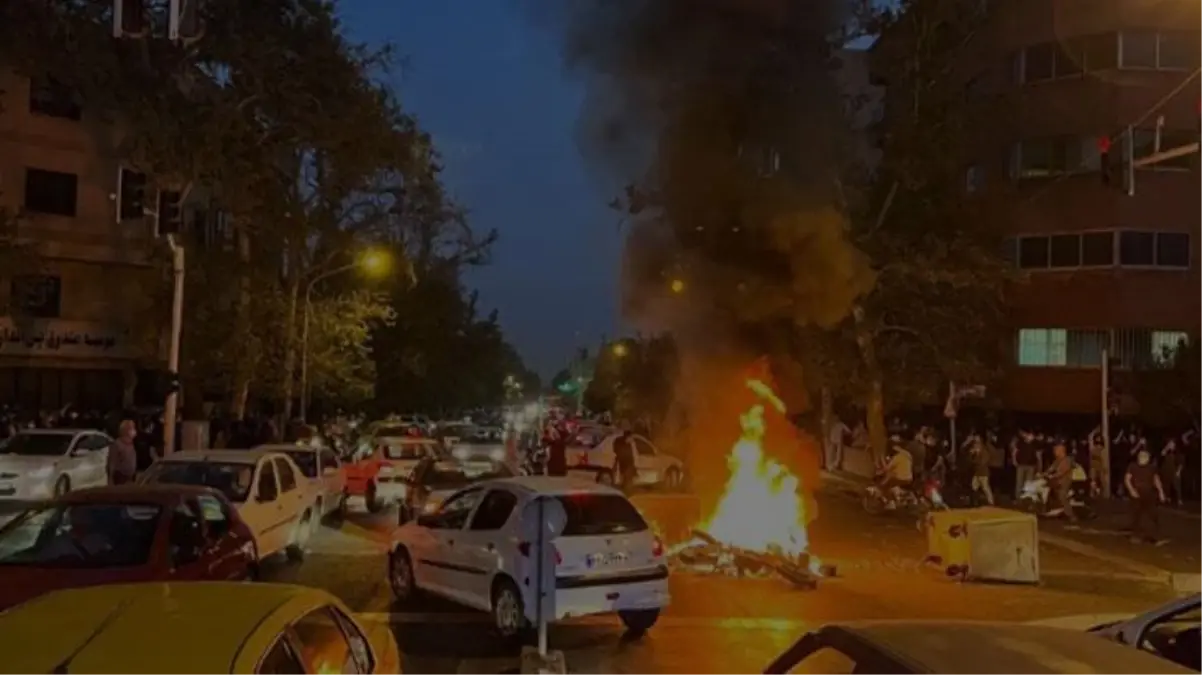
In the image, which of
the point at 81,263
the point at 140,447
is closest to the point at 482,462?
the point at 140,447

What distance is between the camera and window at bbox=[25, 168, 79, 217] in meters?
40.6

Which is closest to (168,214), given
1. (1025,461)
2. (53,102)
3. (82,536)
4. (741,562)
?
(741,562)

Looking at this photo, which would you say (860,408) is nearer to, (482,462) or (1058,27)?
(1058,27)

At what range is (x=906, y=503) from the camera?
87.8ft

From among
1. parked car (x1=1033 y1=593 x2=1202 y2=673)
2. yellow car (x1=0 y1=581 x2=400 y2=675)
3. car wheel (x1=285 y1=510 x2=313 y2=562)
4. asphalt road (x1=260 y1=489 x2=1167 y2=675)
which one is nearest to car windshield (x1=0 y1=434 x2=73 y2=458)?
asphalt road (x1=260 y1=489 x2=1167 y2=675)

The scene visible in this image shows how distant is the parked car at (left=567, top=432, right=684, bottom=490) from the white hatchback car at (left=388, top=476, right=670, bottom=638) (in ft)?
56.4

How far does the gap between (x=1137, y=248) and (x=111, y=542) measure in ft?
115

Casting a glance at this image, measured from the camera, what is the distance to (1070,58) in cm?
4025

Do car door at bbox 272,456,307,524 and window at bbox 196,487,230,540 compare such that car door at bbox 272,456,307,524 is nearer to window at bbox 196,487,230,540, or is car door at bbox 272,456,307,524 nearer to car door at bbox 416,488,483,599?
car door at bbox 416,488,483,599

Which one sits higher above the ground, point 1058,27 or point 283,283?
point 1058,27

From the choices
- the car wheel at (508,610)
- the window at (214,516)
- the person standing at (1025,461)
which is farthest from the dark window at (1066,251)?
the window at (214,516)

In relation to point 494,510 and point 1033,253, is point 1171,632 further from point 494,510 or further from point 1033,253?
point 1033,253

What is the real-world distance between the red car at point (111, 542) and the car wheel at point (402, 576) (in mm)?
3569

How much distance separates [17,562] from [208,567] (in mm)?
1451
